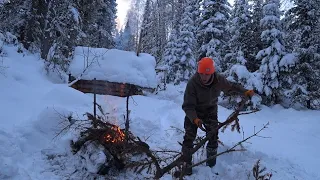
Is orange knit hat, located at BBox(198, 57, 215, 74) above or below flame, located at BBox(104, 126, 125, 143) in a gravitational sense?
above

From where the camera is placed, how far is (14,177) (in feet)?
14.7

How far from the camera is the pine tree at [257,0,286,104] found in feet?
52.3

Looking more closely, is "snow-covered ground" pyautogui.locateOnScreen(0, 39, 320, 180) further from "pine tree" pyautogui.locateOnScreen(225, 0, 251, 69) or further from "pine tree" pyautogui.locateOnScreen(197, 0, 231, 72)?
"pine tree" pyautogui.locateOnScreen(197, 0, 231, 72)

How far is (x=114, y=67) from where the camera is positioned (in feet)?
22.4

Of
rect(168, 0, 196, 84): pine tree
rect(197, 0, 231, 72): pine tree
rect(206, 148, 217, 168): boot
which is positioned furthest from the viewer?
rect(168, 0, 196, 84): pine tree

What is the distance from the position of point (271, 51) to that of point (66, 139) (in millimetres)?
13230

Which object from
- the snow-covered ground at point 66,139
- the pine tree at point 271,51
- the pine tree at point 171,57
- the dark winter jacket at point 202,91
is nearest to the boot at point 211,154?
the snow-covered ground at point 66,139

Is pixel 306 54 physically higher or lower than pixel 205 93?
higher


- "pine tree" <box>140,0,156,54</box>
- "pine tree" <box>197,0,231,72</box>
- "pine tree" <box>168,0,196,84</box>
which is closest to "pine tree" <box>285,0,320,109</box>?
"pine tree" <box>197,0,231,72</box>

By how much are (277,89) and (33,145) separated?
14.0 meters

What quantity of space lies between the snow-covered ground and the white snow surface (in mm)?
623

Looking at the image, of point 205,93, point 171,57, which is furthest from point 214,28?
point 205,93

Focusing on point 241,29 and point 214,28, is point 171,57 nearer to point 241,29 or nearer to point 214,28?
point 214,28

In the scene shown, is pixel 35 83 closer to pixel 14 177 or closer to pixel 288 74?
pixel 14 177
